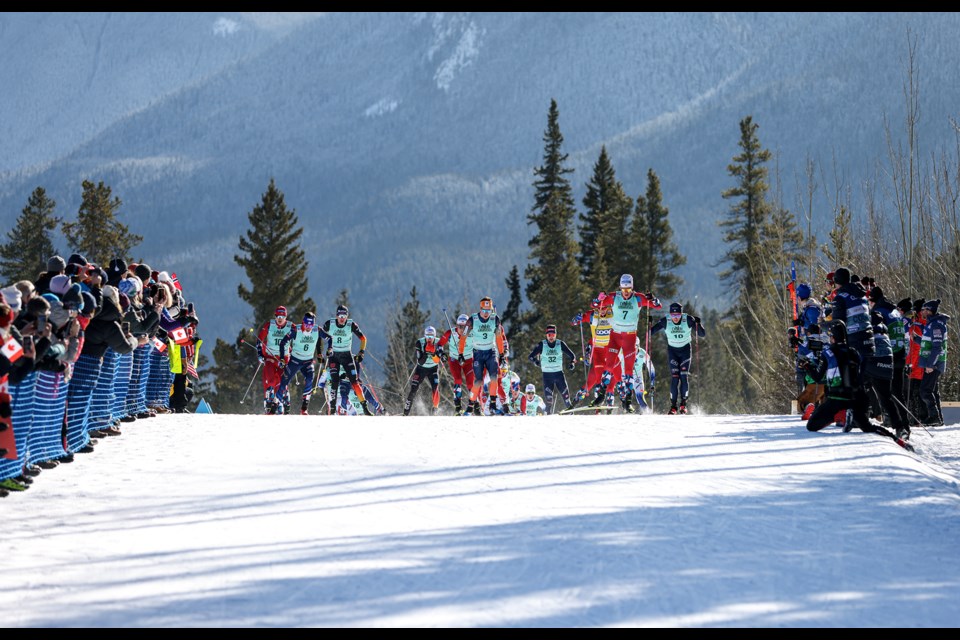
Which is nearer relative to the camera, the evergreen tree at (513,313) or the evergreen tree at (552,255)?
the evergreen tree at (552,255)

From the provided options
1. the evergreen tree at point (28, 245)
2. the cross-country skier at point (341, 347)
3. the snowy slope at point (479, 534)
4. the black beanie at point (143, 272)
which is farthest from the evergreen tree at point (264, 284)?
the snowy slope at point (479, 534)

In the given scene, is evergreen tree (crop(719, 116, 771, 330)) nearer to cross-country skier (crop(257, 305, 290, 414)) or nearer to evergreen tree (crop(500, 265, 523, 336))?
evergreen tree (crop(500, 265, 523, 336))

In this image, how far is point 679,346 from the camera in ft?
73.9

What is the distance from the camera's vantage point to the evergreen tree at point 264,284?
78812 mm

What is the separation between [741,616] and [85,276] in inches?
314

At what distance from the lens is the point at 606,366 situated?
77.8ft

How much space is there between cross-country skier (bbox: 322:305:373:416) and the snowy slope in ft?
35.0

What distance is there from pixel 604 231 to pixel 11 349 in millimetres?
67244

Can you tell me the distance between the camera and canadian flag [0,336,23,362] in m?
9.91

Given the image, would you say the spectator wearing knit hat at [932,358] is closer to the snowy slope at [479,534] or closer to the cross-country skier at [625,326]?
the cross-country skier at [625,326]

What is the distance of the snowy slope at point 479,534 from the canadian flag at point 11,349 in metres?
1.22

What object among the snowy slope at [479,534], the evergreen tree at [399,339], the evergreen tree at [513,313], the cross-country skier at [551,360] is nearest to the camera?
the snowy slope at [479,534]

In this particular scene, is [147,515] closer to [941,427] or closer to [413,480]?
[413,480]

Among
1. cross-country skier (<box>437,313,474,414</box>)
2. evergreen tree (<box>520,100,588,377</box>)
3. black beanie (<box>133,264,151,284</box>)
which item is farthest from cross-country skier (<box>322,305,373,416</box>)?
evergreen tree (<box>520,100,588,377</box>)
